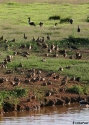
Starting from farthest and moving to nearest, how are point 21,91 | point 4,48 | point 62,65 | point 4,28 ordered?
point 4,28
point 4,48
point 62,65
point 21,91

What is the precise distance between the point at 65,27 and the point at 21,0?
2336 cm

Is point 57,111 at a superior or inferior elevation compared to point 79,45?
inferior

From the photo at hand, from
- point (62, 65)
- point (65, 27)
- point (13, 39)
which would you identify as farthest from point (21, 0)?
point (62, 65)

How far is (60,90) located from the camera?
2056cm

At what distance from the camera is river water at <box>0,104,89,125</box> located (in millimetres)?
17391

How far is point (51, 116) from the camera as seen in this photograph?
18469 millimetres

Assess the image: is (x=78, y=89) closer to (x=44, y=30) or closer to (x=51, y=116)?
(x=51, y=116)

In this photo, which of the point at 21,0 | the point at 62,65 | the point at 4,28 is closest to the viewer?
the point at 62,65

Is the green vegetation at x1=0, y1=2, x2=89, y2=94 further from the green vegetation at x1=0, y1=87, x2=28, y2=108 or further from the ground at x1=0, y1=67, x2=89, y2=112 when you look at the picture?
the green vegetation at x1=0, y1=87, x2=28, y2=108

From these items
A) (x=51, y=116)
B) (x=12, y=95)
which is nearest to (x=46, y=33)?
(x=12, y=95)

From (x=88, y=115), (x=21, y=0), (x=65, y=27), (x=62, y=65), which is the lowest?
(x=88, y=115)

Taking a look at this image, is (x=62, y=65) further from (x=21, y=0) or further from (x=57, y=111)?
(x=21, y=0)

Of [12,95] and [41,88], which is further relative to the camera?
[41,88]

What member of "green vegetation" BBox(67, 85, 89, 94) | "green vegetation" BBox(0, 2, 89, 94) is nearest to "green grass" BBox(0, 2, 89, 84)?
"green vegetation" BBox(0, 2, 89, 94)
